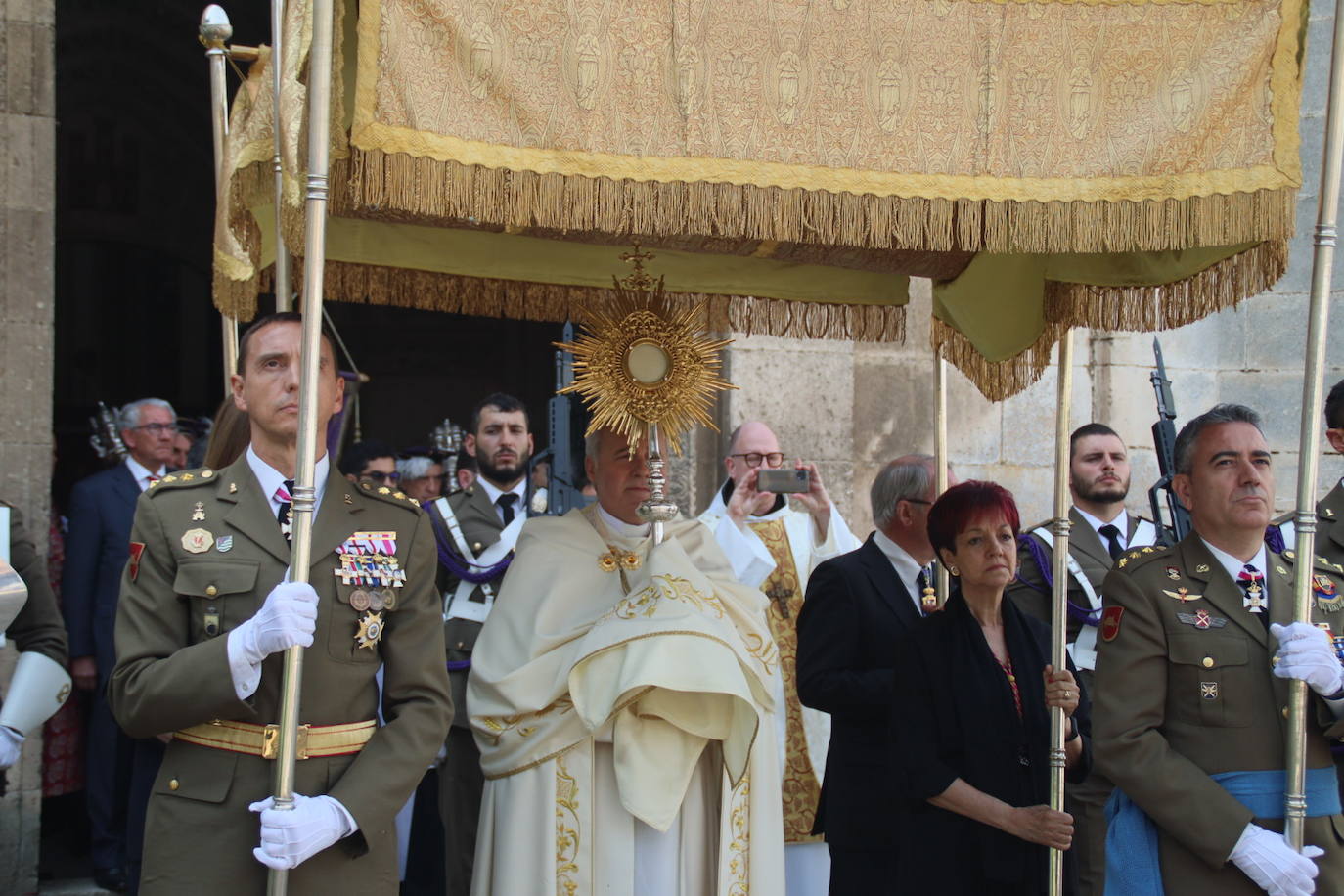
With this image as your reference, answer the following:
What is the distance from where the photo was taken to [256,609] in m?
3.60

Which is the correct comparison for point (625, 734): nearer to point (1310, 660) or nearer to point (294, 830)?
point (294, 830)

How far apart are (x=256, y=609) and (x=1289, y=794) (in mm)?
2549

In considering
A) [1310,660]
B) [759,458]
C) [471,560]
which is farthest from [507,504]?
[1310,660]

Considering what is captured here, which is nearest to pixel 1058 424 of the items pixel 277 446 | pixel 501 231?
pixel 501 231

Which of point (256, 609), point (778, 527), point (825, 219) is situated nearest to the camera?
point (256, 609)

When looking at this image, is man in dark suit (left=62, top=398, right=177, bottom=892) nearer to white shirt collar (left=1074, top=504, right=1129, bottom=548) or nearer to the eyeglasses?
the eyeglasses

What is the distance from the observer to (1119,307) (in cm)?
494

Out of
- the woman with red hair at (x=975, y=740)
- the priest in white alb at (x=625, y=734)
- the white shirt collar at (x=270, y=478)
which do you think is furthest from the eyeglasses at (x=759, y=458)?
the white shirt collar at (x=270, y=478)

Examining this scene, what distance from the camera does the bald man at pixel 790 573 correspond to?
20.4 feet

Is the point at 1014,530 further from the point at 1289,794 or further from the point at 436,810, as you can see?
the point at 436,810

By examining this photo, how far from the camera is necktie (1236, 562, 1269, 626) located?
4102 mm

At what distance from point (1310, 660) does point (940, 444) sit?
1.93 meters

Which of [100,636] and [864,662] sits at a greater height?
[864,662]

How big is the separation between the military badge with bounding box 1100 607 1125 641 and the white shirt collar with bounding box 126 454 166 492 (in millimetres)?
4171
